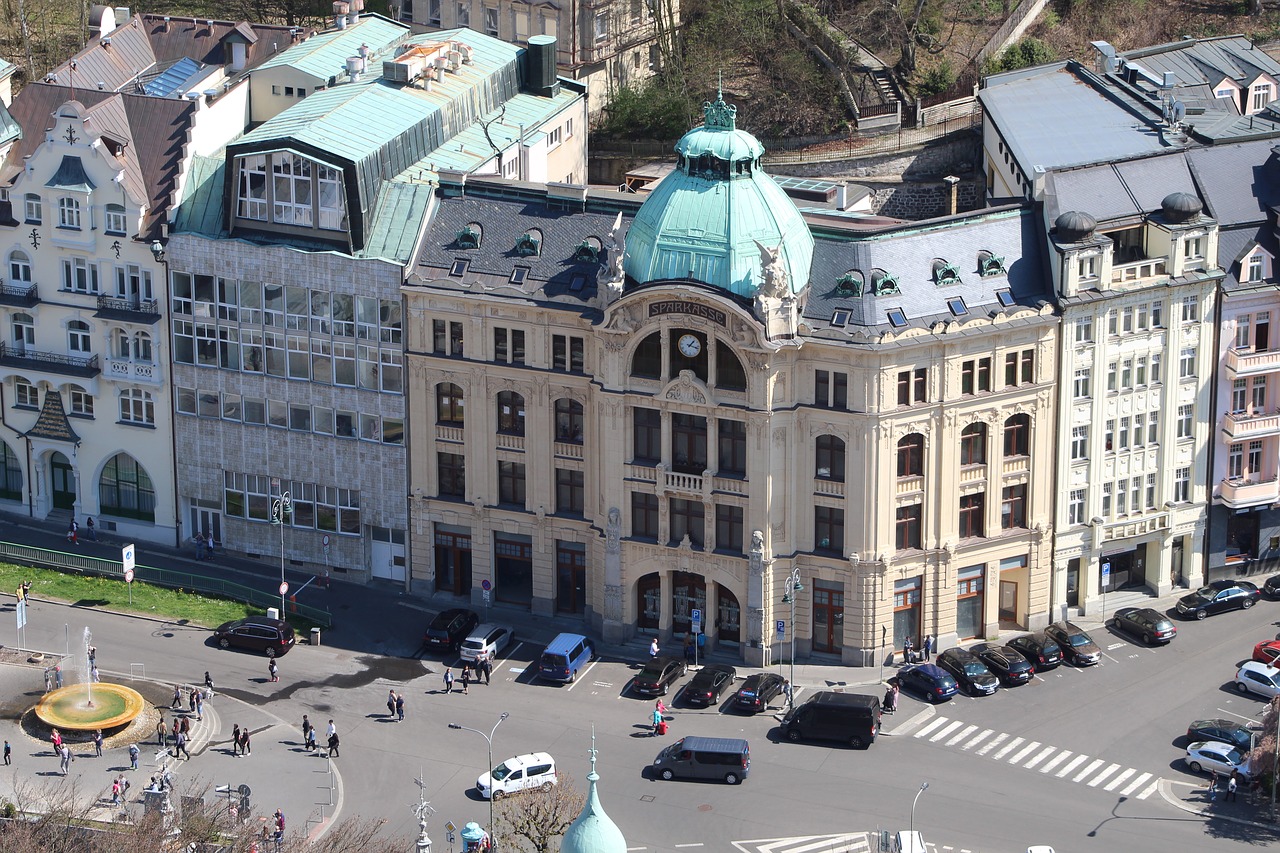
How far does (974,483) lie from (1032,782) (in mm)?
18441

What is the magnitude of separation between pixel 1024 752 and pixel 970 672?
722cm

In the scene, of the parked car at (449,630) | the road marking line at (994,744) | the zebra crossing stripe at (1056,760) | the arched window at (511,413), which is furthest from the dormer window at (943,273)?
the parked car at (449,630)

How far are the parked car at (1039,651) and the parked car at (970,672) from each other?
9.87 feet

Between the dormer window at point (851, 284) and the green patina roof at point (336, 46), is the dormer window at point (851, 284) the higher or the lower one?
the lower one

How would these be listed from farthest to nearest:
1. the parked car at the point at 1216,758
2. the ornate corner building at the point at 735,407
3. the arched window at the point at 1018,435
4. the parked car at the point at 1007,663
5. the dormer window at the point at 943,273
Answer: the arched window at the point at 1018,435 < the parked car at the point at 1007,663 < the dormer window at the point at 943,273 < the ornate corner building at the point at 735,407 < the parked car at the point at 1216,758

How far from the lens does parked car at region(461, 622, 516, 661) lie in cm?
14788

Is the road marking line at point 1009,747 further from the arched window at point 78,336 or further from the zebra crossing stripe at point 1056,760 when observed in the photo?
the arched window at point 78,336

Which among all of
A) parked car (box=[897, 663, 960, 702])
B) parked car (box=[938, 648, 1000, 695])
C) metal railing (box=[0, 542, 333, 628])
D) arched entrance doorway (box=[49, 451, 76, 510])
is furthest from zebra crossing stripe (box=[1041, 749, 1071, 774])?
arched entrance doorway (box=[49, 451, 76, 510])

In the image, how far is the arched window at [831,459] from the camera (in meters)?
145

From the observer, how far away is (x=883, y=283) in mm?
142250

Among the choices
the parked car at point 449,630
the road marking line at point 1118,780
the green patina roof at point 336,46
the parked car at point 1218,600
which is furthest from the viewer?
the green patina roof at point 336,46

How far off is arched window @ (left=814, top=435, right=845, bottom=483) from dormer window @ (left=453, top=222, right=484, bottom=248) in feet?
74.5

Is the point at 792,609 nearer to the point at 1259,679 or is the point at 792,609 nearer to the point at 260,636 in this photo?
the point at 1259,679

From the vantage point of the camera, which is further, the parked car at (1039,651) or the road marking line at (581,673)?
the parked car at (1039,651)
